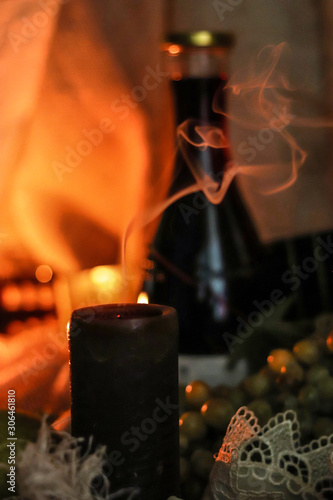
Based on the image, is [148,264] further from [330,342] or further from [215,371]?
[330,342]

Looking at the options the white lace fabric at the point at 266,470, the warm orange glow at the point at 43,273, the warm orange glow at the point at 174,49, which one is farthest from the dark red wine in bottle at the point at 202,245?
the white lace fabric at the point at 266,470

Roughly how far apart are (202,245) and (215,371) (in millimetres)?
168

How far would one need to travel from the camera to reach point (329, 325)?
61 cm

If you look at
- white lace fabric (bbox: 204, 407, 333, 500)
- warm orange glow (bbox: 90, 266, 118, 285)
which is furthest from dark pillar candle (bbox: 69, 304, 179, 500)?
warm orange glow (bbox: 90, 266, 118, 285)

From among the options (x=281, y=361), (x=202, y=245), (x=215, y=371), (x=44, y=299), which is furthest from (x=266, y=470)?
(x=44, y=299)

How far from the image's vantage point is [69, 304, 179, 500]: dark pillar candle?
42 cm

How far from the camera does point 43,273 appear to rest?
910 mm

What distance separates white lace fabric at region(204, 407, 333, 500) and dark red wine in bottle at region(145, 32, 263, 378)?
28 centimetres

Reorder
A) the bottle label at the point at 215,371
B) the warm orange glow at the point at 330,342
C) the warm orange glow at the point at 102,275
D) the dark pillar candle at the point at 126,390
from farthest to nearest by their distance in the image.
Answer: the warm orange glow at the point at 102,275
the bottle label at the point at 215,371
the warm orange glow at the point at 330,342
the dark pillar candle at the point at 126,390

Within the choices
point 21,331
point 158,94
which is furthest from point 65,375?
point 158,94

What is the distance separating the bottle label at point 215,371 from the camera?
0.71m

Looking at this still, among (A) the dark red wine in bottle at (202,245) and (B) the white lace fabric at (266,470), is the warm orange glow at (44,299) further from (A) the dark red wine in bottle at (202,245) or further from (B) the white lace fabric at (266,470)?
(B) the white lace fabric at (266,470)

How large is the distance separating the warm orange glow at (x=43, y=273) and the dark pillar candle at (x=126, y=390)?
0.48 metres

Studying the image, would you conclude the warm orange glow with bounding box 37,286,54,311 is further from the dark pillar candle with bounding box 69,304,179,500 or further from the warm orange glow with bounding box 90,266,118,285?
the dark pillar candle with bounding box 69,304,179,500
